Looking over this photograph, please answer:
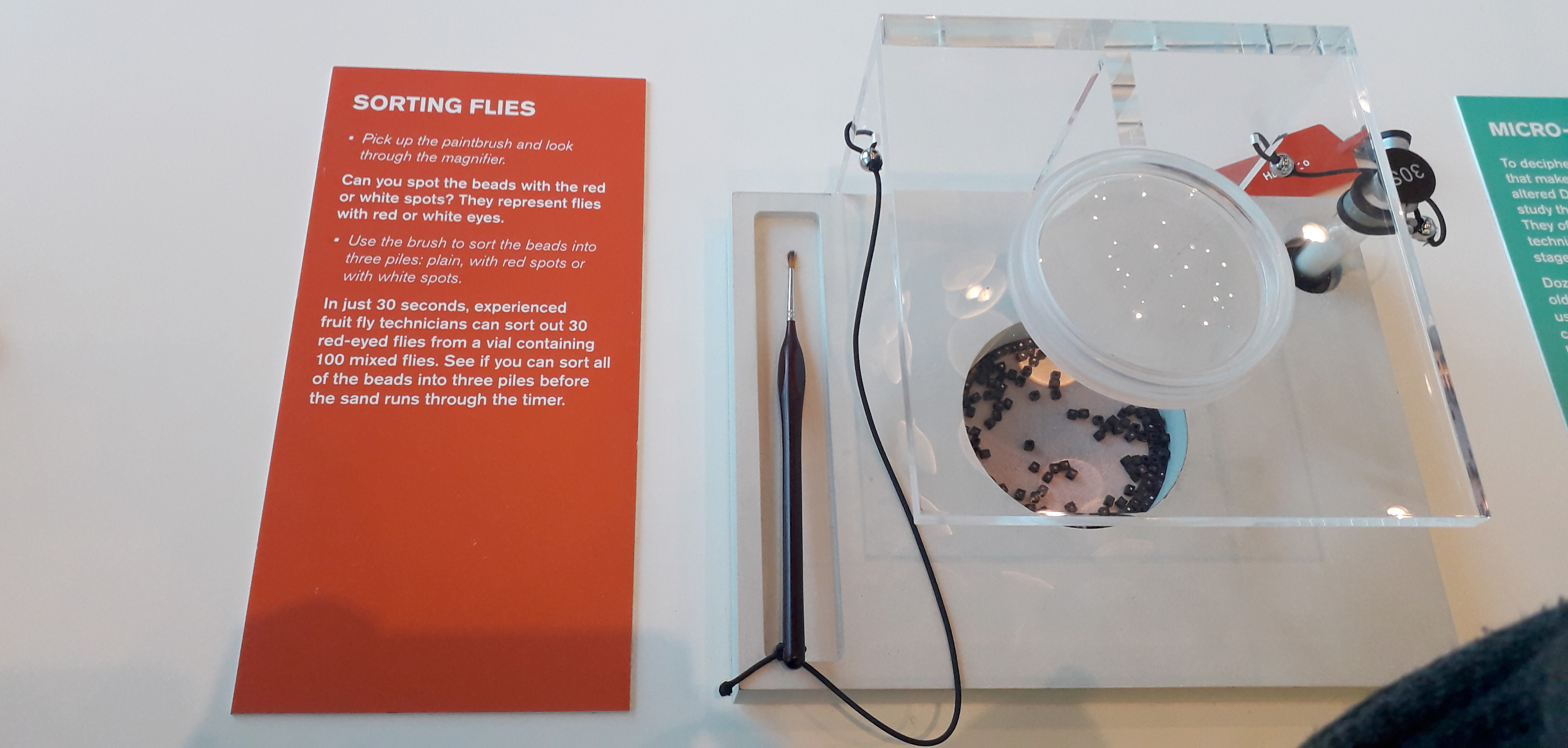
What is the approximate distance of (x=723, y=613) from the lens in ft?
2.21

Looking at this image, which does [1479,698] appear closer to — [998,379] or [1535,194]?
[998,379]

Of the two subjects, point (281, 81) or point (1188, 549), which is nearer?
point (1188, 549)

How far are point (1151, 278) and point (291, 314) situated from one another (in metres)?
0.69

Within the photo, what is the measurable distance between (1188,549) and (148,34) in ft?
3.47

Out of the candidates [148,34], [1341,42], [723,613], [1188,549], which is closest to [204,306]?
[148,34]

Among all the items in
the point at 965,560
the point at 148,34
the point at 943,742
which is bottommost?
the point at 943,742

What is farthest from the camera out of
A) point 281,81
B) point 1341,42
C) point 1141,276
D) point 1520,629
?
point 281,81

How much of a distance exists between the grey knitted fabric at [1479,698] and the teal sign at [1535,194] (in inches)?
26.2

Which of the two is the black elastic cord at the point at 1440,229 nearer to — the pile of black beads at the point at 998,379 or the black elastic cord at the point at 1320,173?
the black elastic cord at the point at 1320,173

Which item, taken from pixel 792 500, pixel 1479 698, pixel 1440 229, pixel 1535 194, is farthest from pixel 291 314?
pixel 1535 194

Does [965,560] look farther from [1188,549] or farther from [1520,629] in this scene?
[1520,629]

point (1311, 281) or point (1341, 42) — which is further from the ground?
point (1341, 42)

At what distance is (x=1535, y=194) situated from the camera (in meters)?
0.85

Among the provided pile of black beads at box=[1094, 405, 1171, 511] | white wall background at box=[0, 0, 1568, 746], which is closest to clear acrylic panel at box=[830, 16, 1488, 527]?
pile of black beads at box=[1094, 405, 1171, 511]
